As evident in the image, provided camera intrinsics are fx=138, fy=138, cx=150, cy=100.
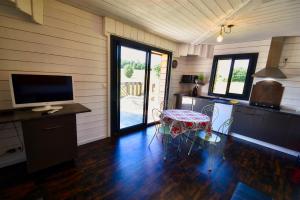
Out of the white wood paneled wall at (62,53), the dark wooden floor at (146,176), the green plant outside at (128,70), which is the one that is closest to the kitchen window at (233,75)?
the dark wooden floor at (146,176)

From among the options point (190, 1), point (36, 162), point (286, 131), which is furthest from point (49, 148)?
point (286, 131)

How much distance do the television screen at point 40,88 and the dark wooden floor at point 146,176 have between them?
1.04 metres

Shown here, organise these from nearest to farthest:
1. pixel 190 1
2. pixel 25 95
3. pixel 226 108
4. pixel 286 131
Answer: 1. pixel 25 95
2. pixel 190 1
3. pixel 286 131
4. pixel 226 108

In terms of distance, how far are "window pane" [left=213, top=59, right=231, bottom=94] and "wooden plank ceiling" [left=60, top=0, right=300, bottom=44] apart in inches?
42.0

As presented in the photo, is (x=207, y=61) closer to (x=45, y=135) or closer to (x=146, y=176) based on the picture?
(x=146, y=176)

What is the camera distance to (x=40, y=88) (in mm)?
1885

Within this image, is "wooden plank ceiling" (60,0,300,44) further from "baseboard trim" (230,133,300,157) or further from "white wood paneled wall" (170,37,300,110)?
"baseboard trim" (230,133,300,157)

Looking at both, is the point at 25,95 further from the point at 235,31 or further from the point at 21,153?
the point at 235,31

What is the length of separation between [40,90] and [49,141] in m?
0.70

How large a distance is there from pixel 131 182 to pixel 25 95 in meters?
1.80

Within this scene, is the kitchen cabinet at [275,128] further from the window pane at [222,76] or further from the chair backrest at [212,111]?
the window pane at [222,76]

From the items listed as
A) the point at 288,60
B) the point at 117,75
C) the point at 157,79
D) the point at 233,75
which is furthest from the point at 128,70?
the point at 288,60

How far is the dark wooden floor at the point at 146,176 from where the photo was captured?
1.70 meters

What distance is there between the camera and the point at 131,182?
188cm
